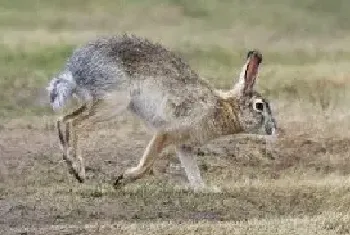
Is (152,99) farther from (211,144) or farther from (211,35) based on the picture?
(211,35)

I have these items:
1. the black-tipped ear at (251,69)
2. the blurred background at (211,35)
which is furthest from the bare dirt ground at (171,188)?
the blurred background at (211,35)

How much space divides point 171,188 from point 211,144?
109cm

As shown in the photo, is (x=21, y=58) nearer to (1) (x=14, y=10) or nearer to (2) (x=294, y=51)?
(1) (x=14, y=10)

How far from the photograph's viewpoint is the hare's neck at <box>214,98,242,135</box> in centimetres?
500

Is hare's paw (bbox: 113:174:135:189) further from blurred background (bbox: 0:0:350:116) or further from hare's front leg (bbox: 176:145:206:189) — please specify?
blurred background (bbox: 0:0:350:116)

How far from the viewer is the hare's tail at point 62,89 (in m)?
4.84

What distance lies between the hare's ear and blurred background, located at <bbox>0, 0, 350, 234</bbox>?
451 millimetres

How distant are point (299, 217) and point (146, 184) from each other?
0.84m

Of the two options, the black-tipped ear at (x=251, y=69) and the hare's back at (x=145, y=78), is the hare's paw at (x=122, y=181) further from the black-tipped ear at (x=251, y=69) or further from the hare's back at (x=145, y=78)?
the black-tipped ear at (x=251, y=69)

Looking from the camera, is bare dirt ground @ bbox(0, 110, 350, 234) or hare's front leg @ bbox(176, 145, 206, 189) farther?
hare's front leg @ bbox(176, 145, 206, 189)

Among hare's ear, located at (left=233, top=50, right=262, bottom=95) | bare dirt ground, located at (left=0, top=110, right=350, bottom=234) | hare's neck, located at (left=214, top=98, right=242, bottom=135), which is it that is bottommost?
bare dirt ground, located at (left=0, top=110, right=350, bottom=234)

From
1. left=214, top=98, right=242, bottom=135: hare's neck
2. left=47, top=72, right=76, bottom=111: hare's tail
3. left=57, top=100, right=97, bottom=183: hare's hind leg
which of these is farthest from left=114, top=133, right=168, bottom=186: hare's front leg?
left=47, top=72, right=76, bottom=111: hare's tail

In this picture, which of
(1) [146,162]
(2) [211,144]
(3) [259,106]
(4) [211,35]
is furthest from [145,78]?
(4) [211,35]

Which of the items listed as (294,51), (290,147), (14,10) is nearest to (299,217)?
(290,147)
